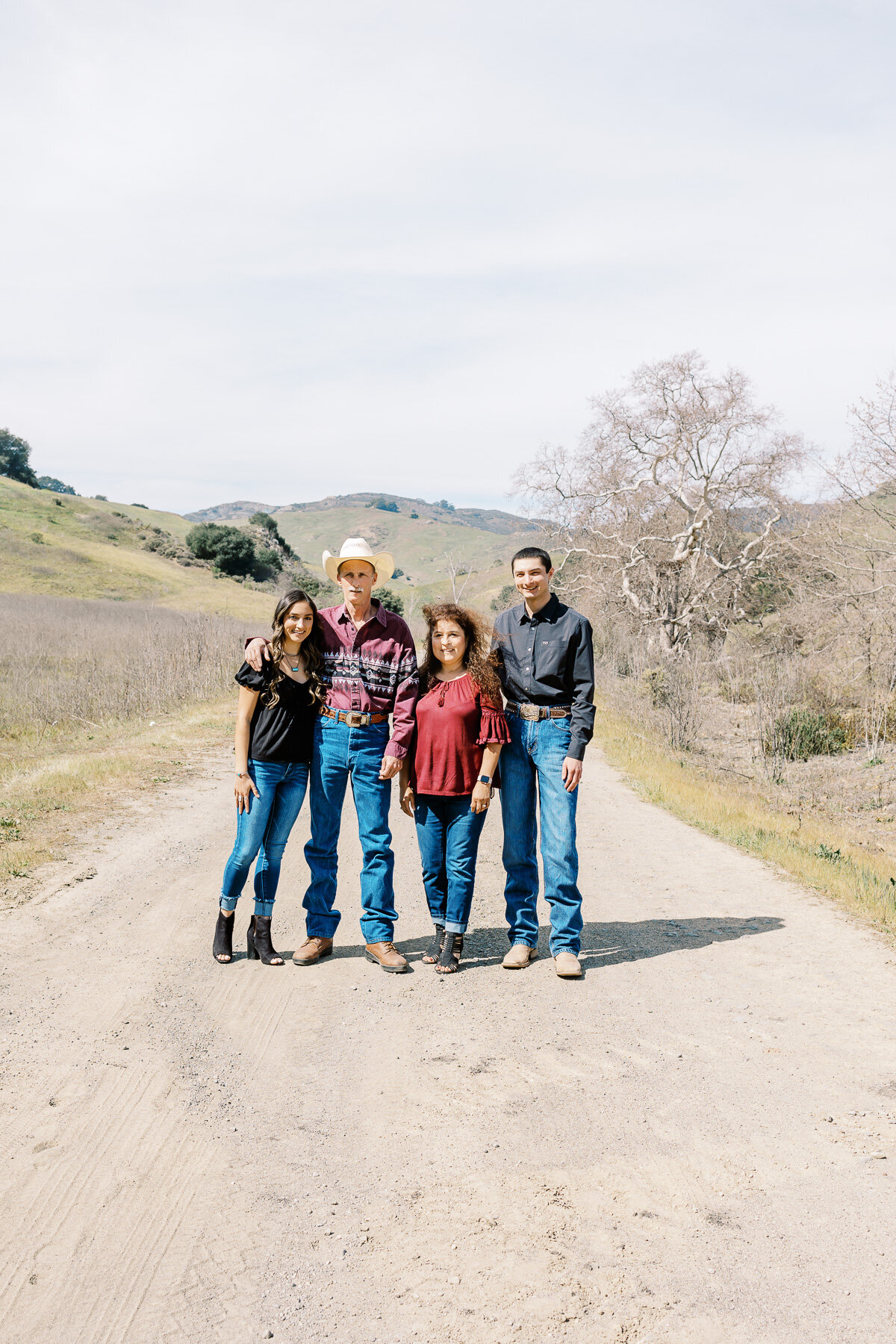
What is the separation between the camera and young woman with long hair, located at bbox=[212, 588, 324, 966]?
4.75 metres

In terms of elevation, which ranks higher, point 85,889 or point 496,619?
point 496,619

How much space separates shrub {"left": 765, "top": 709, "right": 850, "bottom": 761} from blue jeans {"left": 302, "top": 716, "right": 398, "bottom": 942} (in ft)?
39.8

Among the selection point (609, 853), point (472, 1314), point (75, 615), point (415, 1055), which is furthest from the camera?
point (75, 615)

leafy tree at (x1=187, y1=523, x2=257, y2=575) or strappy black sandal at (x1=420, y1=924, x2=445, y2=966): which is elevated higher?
leafy tree at (x1=187, y1=523, x2=257, y2=575)

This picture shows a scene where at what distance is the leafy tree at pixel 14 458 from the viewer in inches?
3072

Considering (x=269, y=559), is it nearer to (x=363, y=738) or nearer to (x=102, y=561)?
(x=102, y=561)

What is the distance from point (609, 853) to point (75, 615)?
20.4m

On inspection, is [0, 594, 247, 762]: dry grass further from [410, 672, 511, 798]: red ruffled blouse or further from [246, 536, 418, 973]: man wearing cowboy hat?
[410, 672, 511, 798]: red ruffled blouse

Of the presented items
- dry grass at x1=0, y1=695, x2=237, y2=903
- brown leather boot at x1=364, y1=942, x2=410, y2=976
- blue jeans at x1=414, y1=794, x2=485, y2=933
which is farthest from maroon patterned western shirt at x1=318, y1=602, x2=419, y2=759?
dry grass at x1=0, y1=695, x2=237, y2=903

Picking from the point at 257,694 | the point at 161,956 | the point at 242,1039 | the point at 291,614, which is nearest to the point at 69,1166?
the point at 242,1039

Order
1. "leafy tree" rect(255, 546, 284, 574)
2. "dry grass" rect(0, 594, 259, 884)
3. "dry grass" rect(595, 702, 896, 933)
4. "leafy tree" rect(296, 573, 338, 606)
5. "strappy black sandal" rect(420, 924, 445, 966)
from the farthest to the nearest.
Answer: "leafy tree" rect(255, 546, 284, 574) < "leafy tree" rect(296, 573, 338, 606) < "dry grass" rect(0, 594, 259, 884) < "dry grass" rect(595, 702, 896, 933) < "strappy black sandal" rect(420, 924, 445, 966)

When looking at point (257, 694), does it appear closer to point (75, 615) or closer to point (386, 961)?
point (386, 961)

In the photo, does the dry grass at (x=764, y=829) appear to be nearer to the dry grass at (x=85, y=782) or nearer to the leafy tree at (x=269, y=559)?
the dry grass at (x=85, y=782)

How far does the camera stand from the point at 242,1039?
3.96 metres
